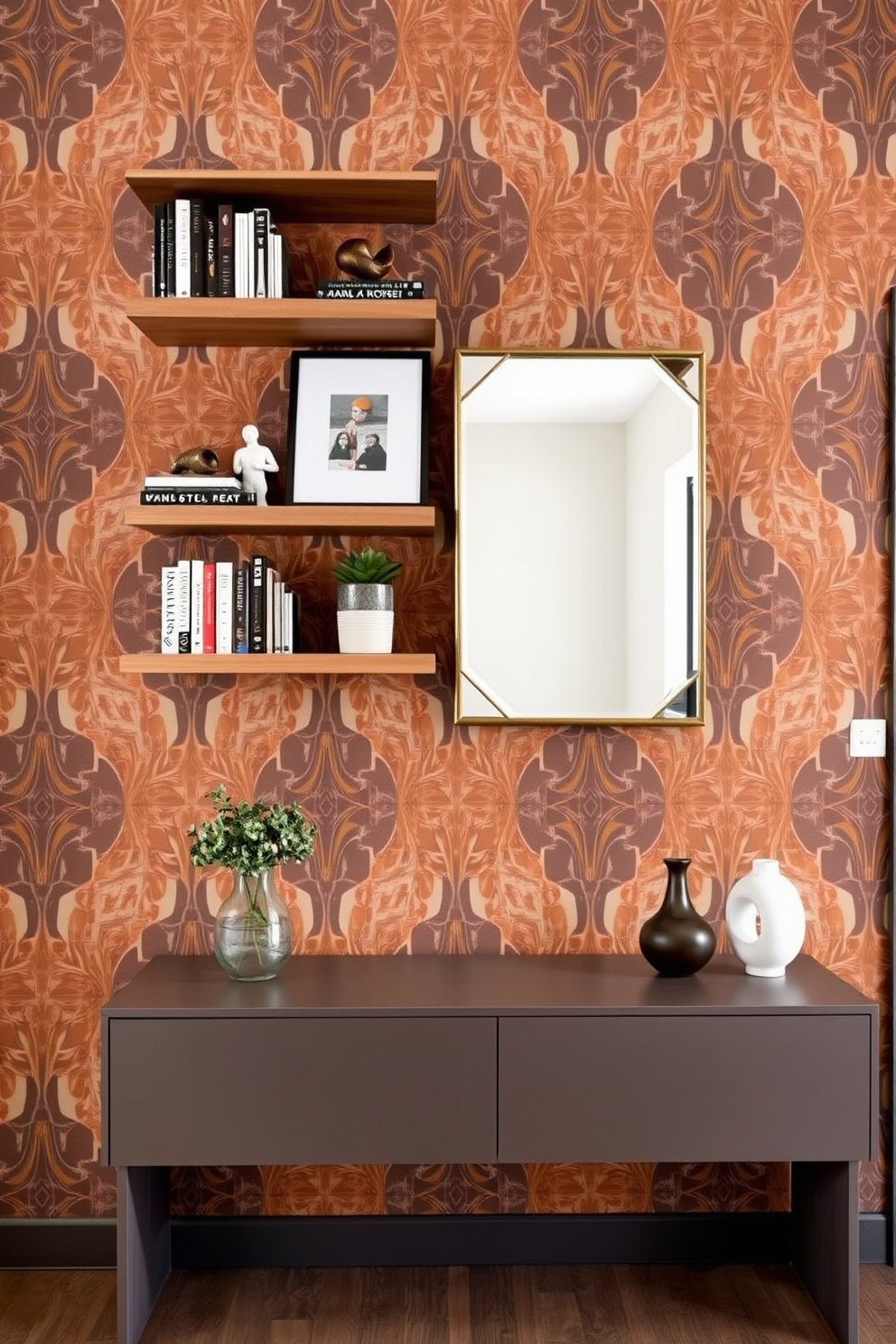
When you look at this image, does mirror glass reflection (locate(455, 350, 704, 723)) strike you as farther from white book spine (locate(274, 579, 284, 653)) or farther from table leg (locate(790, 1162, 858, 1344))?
table leg (locate(790, 1162, 858, 1344))

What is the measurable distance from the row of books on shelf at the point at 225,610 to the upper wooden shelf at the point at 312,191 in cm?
79

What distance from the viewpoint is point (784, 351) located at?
2.62 m

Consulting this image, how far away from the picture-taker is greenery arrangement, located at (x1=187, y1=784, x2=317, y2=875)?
2.28 metres

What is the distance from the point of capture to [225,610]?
243cm

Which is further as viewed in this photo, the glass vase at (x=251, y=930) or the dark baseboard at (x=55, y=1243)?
the dark baseboard at (x=55, y=1243)

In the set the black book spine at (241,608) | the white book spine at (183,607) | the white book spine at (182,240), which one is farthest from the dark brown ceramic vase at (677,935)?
the white book spine at (182,240)

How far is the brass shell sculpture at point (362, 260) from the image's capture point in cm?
241

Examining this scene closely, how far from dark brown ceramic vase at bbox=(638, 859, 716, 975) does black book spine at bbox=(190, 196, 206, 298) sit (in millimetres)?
1576

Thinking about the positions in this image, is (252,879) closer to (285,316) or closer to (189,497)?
(189,497)

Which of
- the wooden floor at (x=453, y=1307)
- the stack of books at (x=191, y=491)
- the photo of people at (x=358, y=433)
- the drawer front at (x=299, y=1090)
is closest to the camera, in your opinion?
the drawer front at (x=299, y=1090)

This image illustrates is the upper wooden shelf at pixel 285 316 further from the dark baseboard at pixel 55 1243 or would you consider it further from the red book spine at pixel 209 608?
the dark baseboard at pixel 55 1243

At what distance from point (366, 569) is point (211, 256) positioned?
2.43ft

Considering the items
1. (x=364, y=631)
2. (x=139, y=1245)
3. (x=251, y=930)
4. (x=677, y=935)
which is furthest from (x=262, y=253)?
(x=139, y=1245)

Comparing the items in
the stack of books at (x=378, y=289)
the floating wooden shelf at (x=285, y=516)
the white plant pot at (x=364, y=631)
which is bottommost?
the white plant pot at (x=364, y=631)
